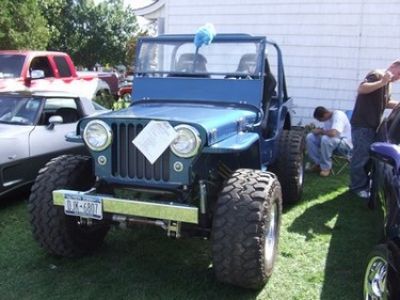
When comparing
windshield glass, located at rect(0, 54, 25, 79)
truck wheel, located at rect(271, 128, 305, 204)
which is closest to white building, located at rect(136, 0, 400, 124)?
windshield glass, located at rect(0, 54, 25, 79)

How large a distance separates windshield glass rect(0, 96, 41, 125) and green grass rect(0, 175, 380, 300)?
1.21m


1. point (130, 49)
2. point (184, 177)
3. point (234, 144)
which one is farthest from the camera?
point (130, 49)

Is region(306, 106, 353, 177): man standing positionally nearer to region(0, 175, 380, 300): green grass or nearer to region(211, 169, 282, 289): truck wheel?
region(0, 175, 380, 300): green grass

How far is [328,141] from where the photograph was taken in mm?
7582

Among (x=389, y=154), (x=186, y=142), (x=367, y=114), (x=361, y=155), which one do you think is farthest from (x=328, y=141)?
(x=186, y=142)

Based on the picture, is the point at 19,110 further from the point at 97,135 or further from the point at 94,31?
the point at 94,31

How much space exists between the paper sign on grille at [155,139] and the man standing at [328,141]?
4.53m

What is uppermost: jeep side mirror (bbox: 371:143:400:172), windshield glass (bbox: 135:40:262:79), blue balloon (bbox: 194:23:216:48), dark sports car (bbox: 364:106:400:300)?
blue balloon (bbox: 194:23:216:48)

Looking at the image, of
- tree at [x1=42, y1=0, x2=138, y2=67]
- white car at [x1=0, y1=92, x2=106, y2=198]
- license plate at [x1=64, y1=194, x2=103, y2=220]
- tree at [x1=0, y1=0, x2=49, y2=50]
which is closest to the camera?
license plate at [x1=64, y1=194, x2=103, y2=220]

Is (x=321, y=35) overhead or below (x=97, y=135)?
overhead

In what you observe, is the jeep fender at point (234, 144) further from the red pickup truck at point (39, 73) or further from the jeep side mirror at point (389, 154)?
the red pickup truck at point (39, 73)

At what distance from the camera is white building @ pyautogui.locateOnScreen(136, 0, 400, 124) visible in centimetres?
978

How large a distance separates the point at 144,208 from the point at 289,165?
252cm

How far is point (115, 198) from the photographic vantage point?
3.65m
